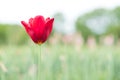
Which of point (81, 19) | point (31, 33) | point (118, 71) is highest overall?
point (31, 33)

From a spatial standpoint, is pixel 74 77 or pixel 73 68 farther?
pixel 73 68

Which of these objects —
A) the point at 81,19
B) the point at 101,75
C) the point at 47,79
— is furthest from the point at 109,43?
the point at 81,19

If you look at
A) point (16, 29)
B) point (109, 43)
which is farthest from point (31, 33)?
point (16, 29)

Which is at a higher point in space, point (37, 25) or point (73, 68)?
point (37, 25)

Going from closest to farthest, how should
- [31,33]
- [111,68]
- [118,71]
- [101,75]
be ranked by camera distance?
[31,33], [111,68], [101,75], [118,71]

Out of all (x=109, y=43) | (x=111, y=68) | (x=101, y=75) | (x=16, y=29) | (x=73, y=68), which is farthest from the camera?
(x=16, y=29)

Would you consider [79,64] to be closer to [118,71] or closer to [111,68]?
[118,71]
